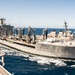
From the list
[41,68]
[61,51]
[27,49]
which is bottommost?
[41,68]

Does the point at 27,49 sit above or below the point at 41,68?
above

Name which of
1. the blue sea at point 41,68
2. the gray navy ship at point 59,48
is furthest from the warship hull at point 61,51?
the blue sea at point 41,68

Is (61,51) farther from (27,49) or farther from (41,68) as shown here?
(27,49)

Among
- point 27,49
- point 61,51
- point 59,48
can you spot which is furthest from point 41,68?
point 27,49

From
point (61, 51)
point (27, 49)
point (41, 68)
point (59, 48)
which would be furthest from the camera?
point (27, 49)

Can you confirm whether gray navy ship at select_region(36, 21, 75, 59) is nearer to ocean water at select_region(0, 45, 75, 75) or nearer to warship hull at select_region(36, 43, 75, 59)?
warship hull at select_region(36, 43, 75, 59)

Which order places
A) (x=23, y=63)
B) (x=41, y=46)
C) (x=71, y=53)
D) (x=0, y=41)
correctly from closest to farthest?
(x=23, y=63), (x=71, y=53), (x=41, y=46), (x=0, y=41)

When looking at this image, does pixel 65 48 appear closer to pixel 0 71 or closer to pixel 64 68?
pixel 64 68

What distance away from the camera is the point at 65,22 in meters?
75.9

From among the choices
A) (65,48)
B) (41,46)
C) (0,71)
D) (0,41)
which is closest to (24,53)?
(41,46)

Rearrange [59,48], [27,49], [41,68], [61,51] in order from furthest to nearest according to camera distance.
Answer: [27,49], [59,48], [61,51], [41,68]

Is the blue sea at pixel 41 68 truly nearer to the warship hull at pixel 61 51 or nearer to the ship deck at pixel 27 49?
the warship hull at pixel 61 51

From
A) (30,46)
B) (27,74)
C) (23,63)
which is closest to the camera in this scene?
(27,74)

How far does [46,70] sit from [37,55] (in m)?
20.5
